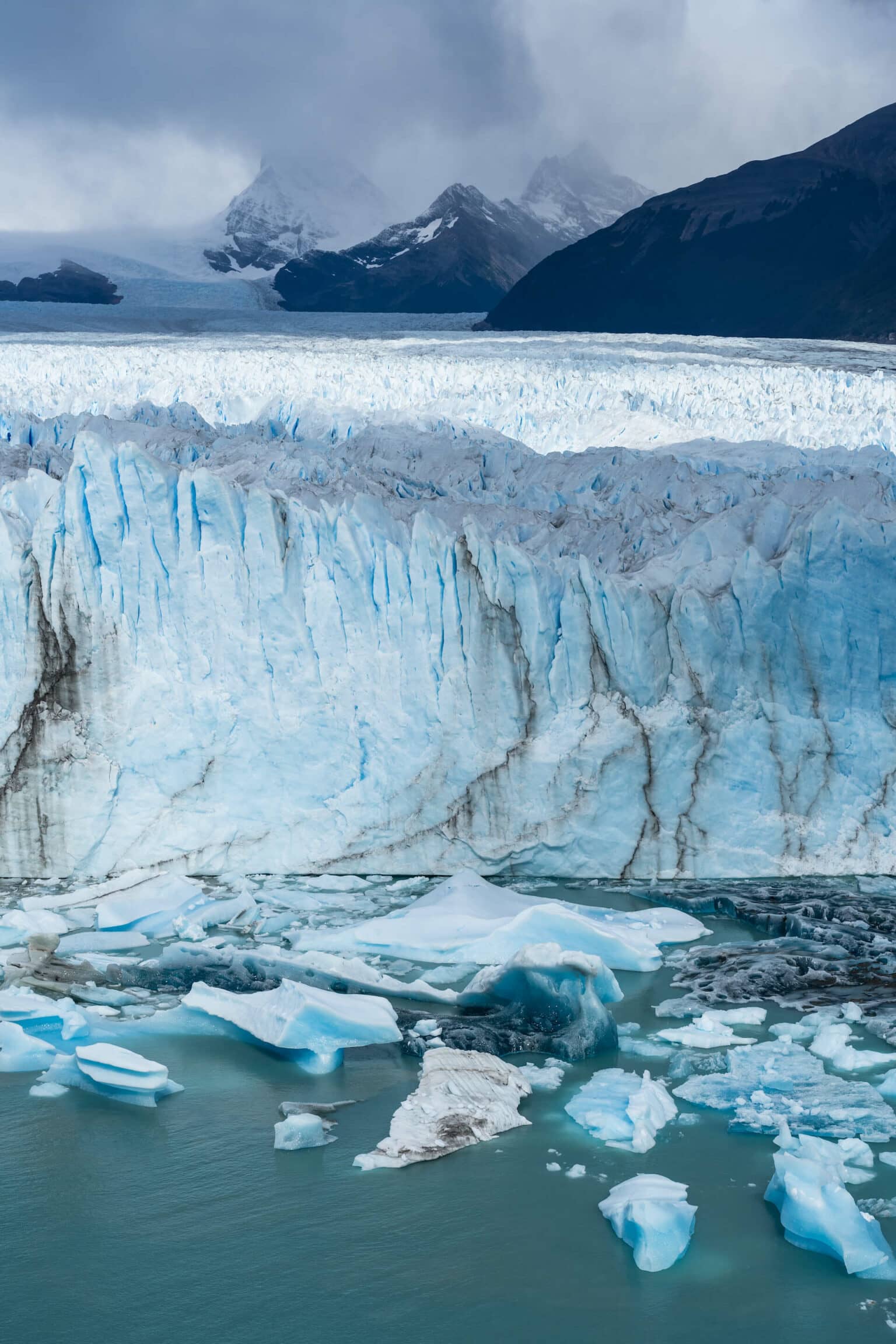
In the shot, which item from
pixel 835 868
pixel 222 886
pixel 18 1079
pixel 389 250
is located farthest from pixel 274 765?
pixel 389 250

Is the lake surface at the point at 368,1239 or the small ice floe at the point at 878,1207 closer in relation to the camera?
the lake surface at the point at 368,1239

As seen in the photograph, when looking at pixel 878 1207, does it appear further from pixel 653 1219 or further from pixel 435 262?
pixel 435 262

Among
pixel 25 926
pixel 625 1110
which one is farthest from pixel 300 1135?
pixel 25 926

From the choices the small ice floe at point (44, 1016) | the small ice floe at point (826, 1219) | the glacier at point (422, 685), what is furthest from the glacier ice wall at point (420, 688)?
the small ice floe at point (826, 1219)

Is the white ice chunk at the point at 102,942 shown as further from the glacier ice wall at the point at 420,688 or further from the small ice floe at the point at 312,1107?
the small ice floe at the point at 312,1107

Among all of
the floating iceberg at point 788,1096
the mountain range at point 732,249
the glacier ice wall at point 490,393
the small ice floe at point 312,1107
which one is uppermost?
the mountain range at point 732,249

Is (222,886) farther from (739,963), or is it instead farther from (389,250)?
(389,250)
